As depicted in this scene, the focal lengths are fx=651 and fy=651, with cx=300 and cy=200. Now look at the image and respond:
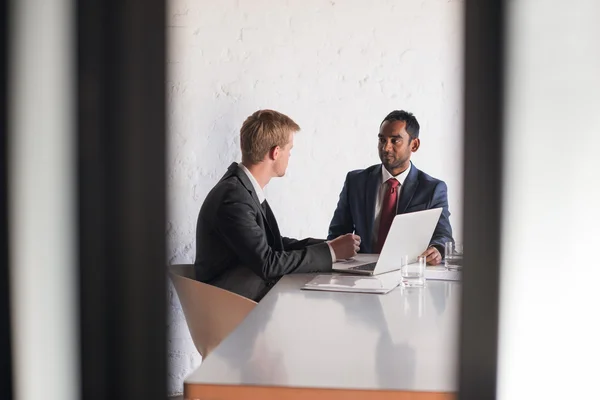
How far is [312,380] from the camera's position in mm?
1117

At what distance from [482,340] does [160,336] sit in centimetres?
22

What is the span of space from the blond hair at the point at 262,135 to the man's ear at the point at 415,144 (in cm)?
80

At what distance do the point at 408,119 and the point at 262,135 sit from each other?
90 cm

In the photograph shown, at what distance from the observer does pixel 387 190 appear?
3270 mm

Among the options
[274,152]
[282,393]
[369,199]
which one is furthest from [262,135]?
[282,393]

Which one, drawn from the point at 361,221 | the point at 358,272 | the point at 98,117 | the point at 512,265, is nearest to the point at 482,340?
the point at 512,265

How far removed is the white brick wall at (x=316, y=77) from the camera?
318cm

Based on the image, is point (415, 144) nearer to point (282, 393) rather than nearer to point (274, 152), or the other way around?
point (274, 152)

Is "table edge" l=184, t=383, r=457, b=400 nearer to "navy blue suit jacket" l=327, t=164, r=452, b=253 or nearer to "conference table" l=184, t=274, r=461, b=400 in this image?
"conference table" l=184, t=274, r=461, b=400

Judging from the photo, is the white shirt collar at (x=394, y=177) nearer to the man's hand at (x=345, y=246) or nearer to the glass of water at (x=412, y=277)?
the man's hand at (x=345, y=246)

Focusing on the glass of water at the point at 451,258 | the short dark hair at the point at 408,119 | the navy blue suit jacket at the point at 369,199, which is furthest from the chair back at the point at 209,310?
the short dark hair at the point at 408,119

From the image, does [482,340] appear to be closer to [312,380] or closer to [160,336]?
[160,336]

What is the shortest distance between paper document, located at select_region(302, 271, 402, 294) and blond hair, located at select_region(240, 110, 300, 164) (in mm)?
592

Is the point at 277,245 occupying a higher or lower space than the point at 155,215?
lower
